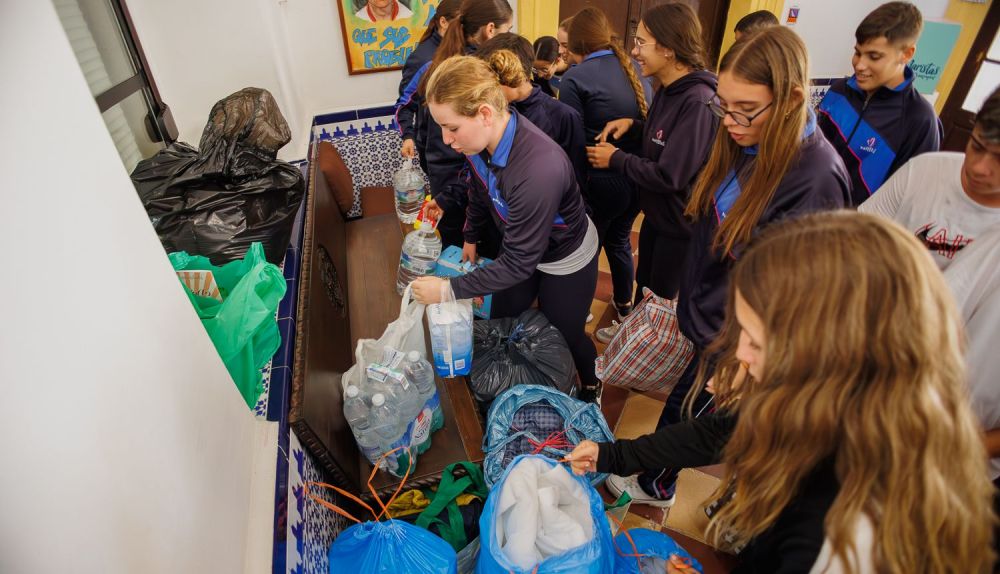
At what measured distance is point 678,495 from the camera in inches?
87.5

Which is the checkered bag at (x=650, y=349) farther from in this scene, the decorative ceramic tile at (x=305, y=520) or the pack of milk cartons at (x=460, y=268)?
the decorative ceramic tile at (x=305, y=520)

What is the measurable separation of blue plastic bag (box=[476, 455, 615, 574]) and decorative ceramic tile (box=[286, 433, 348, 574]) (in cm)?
46

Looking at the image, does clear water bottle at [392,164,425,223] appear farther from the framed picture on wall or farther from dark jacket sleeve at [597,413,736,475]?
dark jacket sleeve at [597,413,736,475]

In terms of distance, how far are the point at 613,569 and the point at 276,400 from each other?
1.11 m

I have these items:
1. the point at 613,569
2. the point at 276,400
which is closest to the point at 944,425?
the point at 613,569

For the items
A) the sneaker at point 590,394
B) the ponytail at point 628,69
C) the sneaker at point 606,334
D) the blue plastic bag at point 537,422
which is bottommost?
the sneaker at point 606,334

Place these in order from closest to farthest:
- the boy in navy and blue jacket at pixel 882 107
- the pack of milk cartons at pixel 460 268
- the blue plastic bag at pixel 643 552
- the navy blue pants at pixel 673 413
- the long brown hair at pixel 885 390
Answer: the long brown hair at pixel 885 390 < the blue plastic bag at pixel 643 552 < the navy blue pants at pixel 673 413 < the boy in navy and blue jacket at pixel 882 107 < the pack of milk cartons at pixel 460 268

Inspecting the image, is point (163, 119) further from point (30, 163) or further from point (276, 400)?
point (30, 163)

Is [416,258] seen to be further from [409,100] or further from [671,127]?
[671,127]

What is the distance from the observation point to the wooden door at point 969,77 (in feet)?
14.3

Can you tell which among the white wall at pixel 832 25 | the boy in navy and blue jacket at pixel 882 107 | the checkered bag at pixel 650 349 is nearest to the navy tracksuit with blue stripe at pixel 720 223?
the checkered bag at pixel 650 349

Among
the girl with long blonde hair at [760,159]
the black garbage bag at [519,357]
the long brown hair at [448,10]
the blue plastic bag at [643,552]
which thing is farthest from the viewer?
the long brown hair at [448,10]

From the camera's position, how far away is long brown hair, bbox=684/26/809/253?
4.44 feet

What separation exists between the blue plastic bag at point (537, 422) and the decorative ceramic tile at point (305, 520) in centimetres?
54
